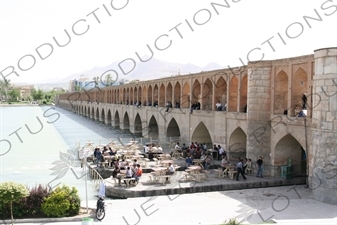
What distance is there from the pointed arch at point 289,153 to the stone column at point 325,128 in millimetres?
3242

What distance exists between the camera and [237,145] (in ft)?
65.4

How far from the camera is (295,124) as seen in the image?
15.0 metres

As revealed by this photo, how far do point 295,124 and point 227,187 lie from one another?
3486mm

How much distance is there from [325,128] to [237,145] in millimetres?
7675

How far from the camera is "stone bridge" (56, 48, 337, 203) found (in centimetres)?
1259

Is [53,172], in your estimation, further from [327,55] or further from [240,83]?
[327,55]

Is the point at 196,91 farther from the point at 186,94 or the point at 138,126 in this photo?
the point at 138,126

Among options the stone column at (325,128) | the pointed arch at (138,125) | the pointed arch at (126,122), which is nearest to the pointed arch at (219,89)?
the stone column at (325,128)

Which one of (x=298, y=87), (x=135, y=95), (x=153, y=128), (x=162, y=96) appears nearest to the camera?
(x=298, y=87)

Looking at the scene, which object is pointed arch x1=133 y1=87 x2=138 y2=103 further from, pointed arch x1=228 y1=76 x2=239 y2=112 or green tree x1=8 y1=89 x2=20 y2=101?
green tree x1=8 y1=89 x2=20 y2=101

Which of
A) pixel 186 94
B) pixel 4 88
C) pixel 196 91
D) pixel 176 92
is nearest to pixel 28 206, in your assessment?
pixel 196 91

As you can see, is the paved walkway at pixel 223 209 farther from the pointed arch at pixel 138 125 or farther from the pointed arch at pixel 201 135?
the pointed arch at pixel 138 125

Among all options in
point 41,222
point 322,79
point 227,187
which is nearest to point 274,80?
point 322,79

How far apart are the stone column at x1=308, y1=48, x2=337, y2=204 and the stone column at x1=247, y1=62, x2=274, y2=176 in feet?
11.9
